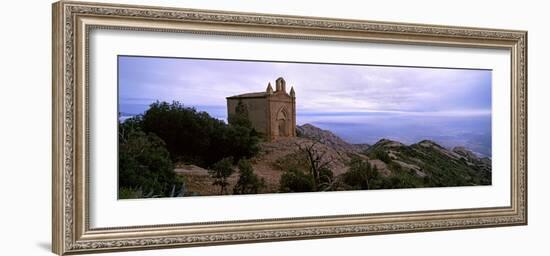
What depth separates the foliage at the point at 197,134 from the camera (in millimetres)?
4316

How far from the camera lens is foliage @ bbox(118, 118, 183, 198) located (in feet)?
13.9

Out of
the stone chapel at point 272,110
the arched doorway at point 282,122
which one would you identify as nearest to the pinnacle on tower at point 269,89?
the stone chapel at point 272,110

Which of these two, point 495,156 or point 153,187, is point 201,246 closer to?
point 153,187

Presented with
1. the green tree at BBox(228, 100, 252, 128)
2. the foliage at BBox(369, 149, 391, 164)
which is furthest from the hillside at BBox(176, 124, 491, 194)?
the green tree at BBox(228, 100, 252, 128)

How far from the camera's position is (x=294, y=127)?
15.1 ft

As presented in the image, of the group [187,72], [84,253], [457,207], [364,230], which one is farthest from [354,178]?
[84,253]

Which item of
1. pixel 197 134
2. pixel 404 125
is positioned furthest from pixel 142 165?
pixel 404 125

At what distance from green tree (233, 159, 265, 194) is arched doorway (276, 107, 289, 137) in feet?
0.73

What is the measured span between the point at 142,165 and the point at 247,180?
525 millimetres

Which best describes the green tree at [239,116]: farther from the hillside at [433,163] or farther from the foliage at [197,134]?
the hillside at [433,163]

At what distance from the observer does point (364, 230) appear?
4.74 metres

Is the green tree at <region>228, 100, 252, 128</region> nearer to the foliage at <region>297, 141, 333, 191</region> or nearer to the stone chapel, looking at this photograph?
the stone chapel

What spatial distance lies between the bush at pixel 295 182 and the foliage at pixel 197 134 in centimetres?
21

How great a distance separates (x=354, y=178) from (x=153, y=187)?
105cm
